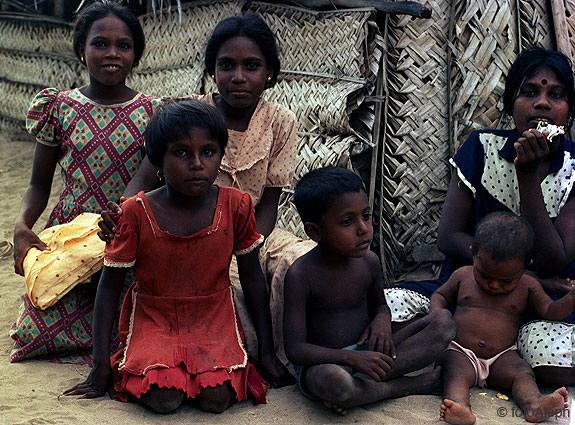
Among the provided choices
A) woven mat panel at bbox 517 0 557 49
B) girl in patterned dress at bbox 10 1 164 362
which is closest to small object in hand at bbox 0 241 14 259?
girl in patterned dress at bbox 10 1 164 362

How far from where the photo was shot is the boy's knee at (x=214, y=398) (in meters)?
2.55

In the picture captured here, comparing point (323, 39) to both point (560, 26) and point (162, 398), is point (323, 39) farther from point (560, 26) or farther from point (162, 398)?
point (162, 398)

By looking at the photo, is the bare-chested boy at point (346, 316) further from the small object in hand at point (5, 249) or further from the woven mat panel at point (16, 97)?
the woven mat panel at point (16, 97)

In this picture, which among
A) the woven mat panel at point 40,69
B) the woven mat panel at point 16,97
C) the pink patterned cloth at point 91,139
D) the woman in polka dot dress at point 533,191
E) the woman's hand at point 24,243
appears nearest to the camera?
the woman in polka dot dress at point 533,191

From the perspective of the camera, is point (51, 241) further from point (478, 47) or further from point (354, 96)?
point (478, 47)

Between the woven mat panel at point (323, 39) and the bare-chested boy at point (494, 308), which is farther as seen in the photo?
the woven mat panel at point (323, 39)

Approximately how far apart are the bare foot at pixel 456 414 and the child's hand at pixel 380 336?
10.7 inches

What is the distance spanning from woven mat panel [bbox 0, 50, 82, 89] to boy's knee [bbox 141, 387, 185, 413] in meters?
4.22

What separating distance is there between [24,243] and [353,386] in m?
1.67

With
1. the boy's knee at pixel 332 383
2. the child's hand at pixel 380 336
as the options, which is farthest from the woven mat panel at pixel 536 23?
the boy's knee at pixel 332 383

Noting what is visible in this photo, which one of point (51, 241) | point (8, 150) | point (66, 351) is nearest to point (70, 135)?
point (51, 241)

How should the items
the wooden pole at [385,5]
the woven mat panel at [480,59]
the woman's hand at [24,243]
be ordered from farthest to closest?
the woven mat panel at [480,59], the wooden pole at [385,5], the woman's hand at [24,243]

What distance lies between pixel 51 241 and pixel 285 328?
1212mm

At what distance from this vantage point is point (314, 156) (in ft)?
13.1
